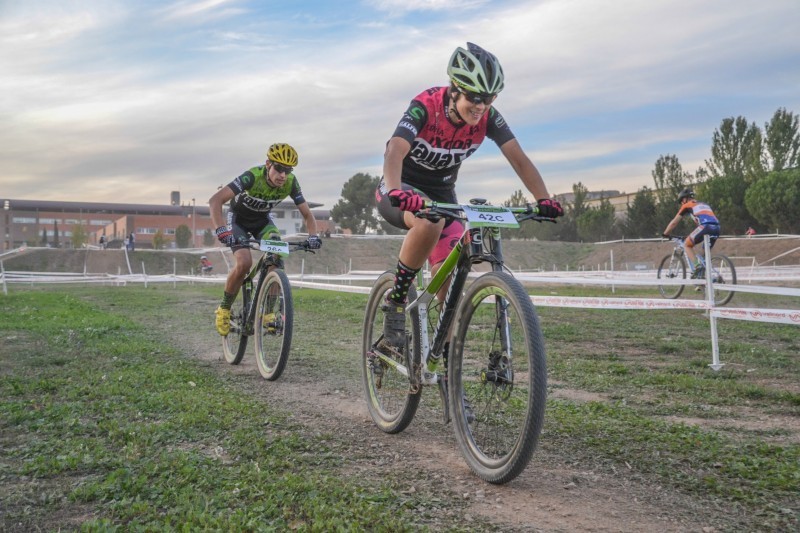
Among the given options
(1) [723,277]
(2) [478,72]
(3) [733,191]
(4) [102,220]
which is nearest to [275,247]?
(2) [478,72]

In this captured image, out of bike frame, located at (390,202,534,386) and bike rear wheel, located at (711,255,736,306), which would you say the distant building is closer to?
bike rear wheel, located at (711,255,736,306)

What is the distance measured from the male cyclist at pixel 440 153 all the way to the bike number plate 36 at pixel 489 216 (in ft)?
1.27

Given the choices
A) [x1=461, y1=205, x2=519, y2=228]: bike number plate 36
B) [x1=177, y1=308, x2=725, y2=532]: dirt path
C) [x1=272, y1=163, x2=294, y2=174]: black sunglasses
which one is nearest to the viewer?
[x1=177, y1=308, x2=725, y2=532]: dirt path

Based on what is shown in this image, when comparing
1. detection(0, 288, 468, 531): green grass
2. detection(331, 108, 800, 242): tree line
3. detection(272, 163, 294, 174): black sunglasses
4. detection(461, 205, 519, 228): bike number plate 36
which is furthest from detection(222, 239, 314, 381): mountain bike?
detection(331, 108, 800, 242): tree line

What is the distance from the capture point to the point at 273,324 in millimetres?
7344

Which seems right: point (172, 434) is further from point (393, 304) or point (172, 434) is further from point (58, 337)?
point (58, 337)

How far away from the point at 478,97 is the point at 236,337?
5.23 metres

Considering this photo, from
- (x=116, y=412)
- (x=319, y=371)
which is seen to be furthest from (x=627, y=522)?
(x=319, y=371)

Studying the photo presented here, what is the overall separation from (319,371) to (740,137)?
6921cm

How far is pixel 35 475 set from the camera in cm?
371

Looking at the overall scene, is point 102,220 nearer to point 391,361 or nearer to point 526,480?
point 391,361

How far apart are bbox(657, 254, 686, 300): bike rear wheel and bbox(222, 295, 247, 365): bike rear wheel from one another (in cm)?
1068

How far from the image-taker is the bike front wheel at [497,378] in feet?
10.7

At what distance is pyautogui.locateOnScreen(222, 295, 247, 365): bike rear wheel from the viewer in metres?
7.96
